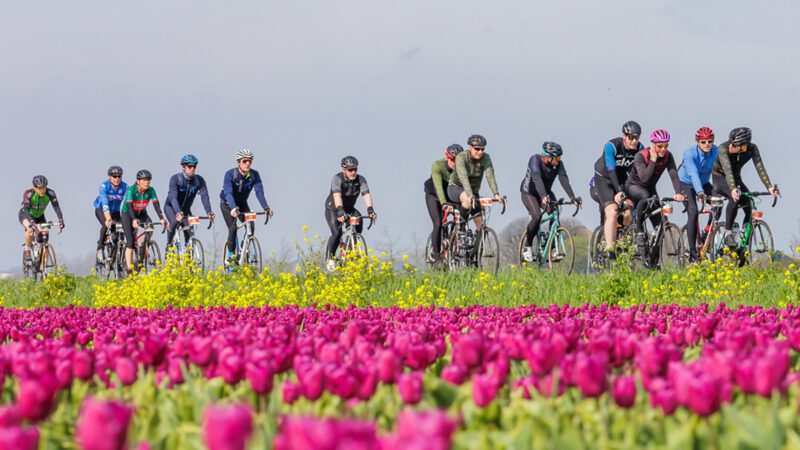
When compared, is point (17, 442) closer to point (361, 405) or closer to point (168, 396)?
point (361, 405)

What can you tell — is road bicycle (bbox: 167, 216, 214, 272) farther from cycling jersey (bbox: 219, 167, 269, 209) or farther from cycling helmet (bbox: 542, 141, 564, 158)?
cycling helmet (bbox: 542, 141, 564, 158)

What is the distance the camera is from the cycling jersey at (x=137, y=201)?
21672 millimetres

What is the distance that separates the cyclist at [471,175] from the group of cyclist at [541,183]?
15 millimetres

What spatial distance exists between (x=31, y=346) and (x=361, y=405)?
6.88 feet

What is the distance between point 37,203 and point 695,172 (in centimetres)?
1527

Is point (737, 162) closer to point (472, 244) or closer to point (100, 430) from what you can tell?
point (472, 244)

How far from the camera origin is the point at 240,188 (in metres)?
19.5

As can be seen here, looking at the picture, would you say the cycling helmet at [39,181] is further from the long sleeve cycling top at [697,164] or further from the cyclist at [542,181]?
the long sleeve cycling top at [697,164]

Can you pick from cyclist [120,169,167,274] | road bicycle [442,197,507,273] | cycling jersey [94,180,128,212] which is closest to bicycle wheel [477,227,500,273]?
road bicycle [442,197,507,273]

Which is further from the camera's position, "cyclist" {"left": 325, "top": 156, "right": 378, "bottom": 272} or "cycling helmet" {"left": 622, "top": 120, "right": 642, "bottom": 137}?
"cyclist" {"left": 325, "top": 156, "right": 378, "bottom": 272}

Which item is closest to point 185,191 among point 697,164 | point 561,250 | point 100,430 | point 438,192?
point 438,192

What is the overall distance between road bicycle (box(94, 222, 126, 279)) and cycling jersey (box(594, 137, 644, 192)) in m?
10.8

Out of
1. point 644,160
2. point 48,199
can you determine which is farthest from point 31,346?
point 48,199

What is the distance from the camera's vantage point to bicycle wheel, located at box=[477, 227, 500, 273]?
692 inches
